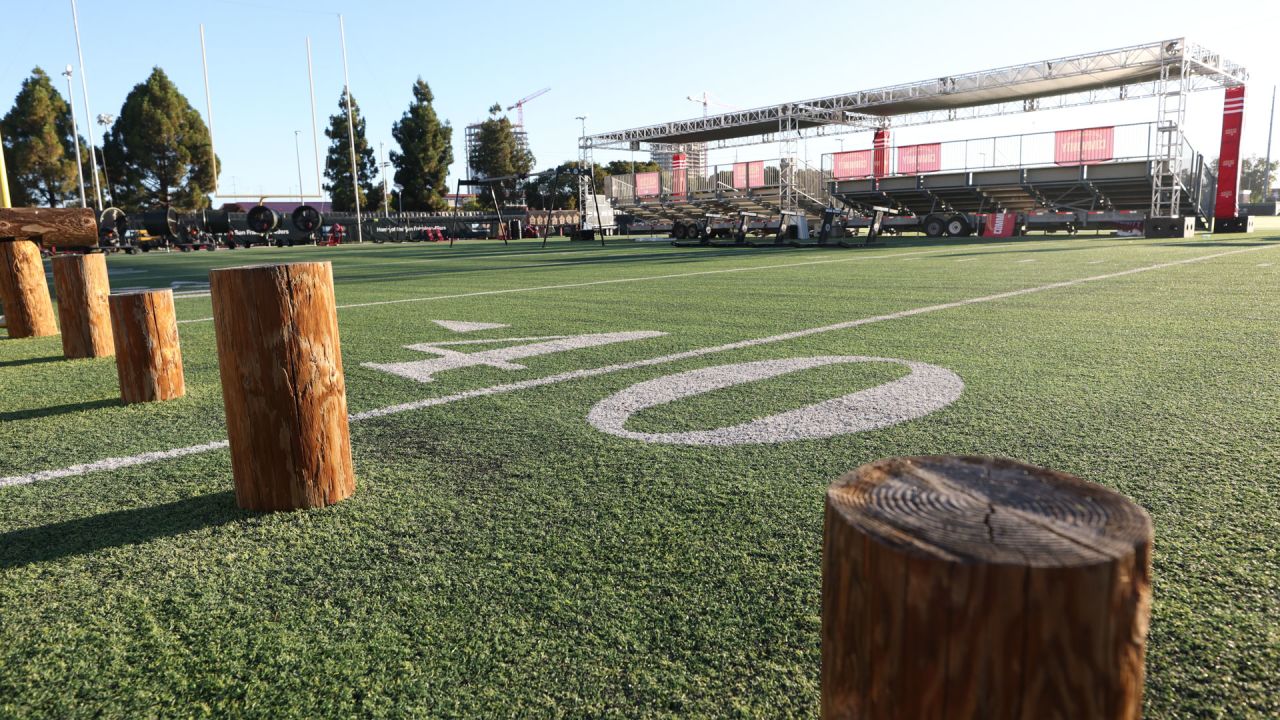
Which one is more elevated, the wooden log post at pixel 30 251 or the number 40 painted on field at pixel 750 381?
the wooden log post at pixel 30 251

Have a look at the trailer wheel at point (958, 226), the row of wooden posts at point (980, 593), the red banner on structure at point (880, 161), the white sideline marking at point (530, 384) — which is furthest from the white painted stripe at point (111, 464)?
the red banner on structure at point (880, 161)

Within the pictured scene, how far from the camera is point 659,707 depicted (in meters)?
1.48

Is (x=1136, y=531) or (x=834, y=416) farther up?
(x=1136, y=531)

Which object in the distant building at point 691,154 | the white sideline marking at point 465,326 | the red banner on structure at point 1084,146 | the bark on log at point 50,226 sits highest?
the distant building at point 691,154

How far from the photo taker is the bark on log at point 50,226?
251 inches

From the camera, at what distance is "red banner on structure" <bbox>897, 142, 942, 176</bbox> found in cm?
3142

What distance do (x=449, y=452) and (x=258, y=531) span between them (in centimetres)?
84

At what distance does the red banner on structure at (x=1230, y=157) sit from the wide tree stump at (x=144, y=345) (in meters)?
28.8

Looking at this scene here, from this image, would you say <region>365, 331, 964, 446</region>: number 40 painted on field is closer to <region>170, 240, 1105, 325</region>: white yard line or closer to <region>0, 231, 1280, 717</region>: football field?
<region>0, 231, 1280, 717</region>: football field

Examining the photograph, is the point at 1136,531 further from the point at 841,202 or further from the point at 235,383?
the point at 841,202

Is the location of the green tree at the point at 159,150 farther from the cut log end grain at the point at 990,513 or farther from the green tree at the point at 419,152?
the cut log end grain at the point at 990,513

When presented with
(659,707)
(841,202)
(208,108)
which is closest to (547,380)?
(659,707)

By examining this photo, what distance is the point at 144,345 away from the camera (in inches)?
156

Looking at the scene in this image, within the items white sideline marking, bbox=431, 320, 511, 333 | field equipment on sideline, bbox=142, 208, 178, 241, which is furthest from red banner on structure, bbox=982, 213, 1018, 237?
field equipment on sideline, bbox=142, 208, 178, 241
